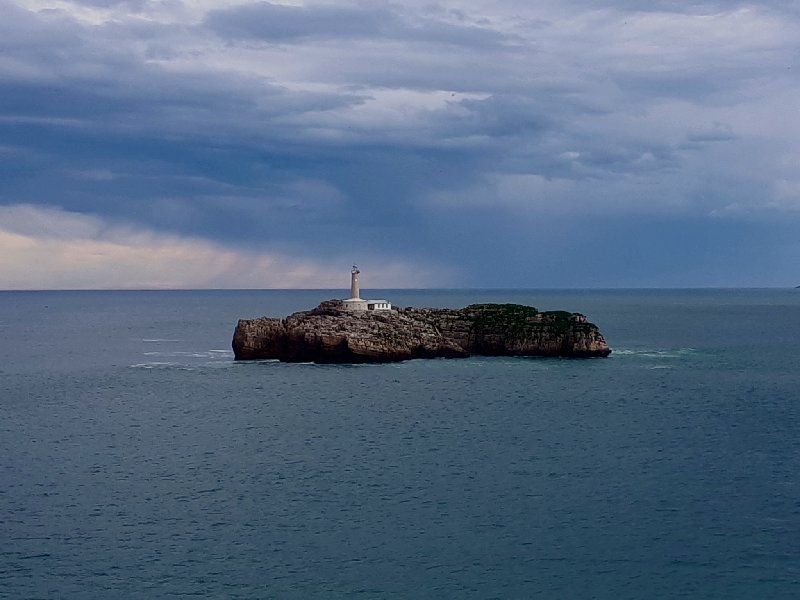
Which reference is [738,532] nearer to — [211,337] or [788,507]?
[788,507]

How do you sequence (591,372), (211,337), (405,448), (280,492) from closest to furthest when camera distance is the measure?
(280,492)
(405,448)
(591,372)
(211,337)

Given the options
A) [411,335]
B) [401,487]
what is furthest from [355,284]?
[401,487]

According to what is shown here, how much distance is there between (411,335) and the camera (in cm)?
10969

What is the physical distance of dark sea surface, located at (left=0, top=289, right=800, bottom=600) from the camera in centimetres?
3703

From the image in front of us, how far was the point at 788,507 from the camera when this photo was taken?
148ft

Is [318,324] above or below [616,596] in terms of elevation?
above

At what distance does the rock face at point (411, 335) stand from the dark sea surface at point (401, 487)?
9990mm

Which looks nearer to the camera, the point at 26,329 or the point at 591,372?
the point at 591,372

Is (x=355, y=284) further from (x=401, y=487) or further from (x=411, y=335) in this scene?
(x=401, y=487)

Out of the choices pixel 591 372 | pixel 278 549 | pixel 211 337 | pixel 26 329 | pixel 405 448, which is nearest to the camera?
pixel 278 549

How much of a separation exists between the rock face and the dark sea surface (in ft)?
32.8

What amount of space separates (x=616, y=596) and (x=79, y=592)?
20280mm

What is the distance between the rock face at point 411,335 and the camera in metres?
105

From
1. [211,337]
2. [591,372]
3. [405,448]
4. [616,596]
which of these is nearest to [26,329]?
[211,337]
